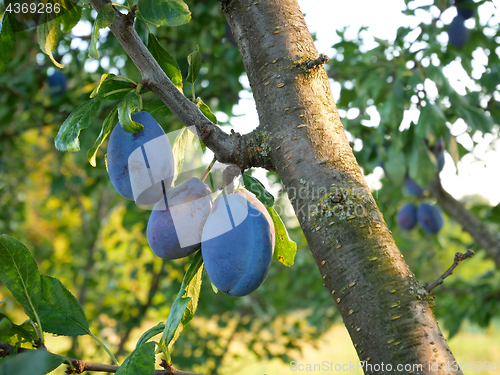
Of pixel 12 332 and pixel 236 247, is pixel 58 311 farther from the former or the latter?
pixel 236 247

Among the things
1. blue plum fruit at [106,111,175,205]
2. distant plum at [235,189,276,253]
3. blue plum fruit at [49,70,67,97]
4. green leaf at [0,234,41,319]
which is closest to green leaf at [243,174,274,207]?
distant plum at [235,189,276,253]

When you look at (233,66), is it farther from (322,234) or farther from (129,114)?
(322,234)

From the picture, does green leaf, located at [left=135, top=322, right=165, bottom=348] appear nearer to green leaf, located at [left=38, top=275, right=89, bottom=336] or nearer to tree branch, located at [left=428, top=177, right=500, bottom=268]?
green leaf, located at [left=38, top=275, right=89, bottom=336]

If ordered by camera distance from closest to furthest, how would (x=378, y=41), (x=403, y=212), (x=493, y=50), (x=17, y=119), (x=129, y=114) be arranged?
(x=129, y=114) → (x=378, y=41) → (x=493, y=50) → (x=17, y=119) → (x=403, y=212)

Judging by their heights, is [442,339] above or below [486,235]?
below

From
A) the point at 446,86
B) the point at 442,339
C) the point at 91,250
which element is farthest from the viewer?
the point at 91,250

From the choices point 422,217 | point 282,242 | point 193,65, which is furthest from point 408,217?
point 193,65

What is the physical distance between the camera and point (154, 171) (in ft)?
1.99

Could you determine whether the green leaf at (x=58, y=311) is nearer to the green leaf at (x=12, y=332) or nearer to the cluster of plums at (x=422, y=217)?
the green leaf at (x=12, y=332)

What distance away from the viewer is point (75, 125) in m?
0.60

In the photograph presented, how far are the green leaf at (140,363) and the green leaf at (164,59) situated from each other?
1.50 feet

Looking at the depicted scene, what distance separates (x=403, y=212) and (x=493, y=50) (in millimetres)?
1204

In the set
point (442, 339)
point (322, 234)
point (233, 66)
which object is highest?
point (233, 66)

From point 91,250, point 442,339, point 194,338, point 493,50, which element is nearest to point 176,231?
point 442,339
